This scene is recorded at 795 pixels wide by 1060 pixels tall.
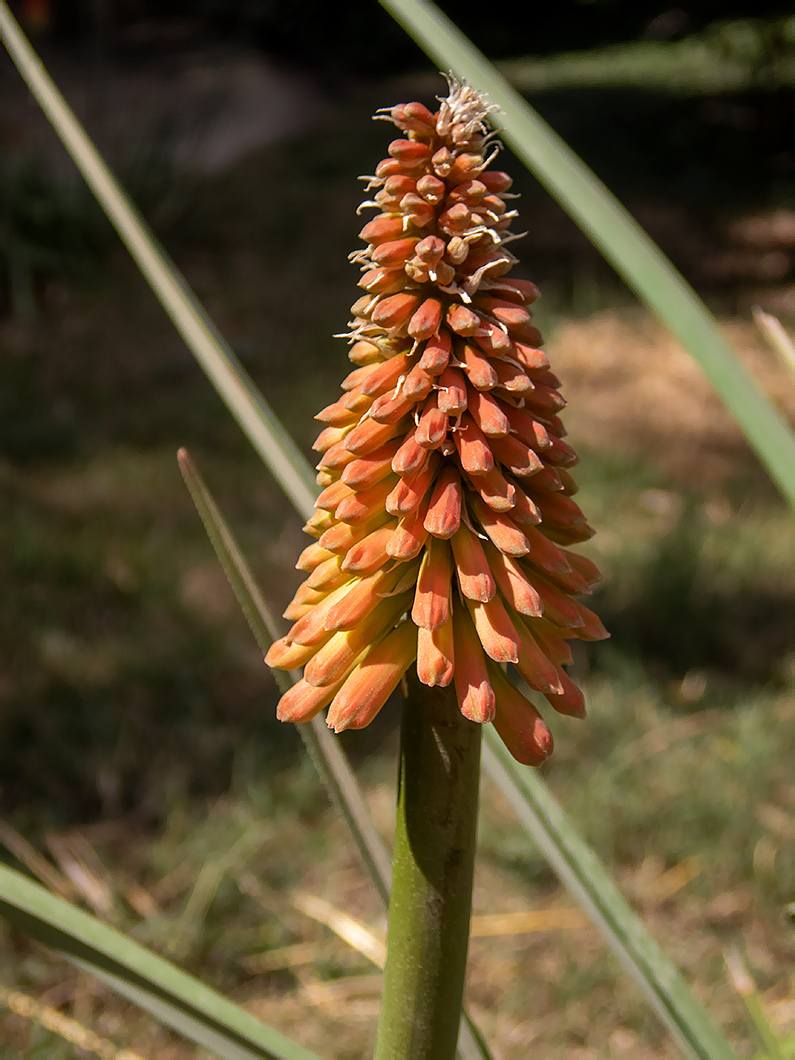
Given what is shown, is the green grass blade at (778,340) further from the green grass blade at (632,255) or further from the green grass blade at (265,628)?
the green grass blade at (265,628)

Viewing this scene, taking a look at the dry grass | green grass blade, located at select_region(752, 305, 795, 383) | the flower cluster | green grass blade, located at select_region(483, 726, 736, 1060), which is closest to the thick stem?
the flower cluster

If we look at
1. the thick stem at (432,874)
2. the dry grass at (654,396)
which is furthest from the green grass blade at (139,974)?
the dry grass at (654,396)

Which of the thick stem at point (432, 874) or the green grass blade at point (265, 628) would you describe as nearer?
the thick stem at point (432, 874)

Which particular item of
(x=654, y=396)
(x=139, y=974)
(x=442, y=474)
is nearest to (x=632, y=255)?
(x=442, y=474)

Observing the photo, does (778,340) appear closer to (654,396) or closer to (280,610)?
(280,610)

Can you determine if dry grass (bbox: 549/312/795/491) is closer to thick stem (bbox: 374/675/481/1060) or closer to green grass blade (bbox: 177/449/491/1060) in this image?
green grass blade (bbox: 177/449/491/1060)

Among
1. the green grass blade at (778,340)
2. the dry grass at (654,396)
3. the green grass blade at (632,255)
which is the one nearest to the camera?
the green grass blade at (632,255)
